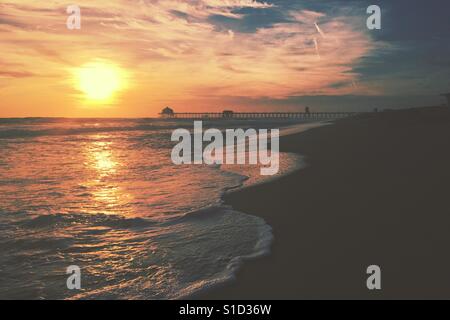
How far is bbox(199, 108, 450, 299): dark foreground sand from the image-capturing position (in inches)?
156

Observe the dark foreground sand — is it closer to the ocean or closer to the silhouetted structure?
the ocean

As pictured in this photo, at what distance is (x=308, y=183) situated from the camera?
952 centimetres

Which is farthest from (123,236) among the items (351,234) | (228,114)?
(228,114)

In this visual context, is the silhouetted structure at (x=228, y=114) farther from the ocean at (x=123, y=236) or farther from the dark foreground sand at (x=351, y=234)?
the dark foreground sand at (x=351, y=234)

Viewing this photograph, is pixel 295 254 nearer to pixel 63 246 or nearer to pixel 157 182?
pixel 63 246

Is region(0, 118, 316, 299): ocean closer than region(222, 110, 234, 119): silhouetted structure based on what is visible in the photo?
Yes

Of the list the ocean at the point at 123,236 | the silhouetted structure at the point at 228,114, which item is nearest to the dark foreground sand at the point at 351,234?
the ocean at the point at 123,236

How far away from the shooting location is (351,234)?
5457 millimetres

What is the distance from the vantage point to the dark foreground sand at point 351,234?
3957 millimetres

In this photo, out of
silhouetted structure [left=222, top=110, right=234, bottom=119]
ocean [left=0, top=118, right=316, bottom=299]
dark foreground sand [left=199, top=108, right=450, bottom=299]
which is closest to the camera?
dark foreground sand [left=199, top=108, right=450, bottom=299]

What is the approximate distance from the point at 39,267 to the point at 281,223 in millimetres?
3789

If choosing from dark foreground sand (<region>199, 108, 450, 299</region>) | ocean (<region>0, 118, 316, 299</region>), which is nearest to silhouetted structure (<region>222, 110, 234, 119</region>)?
ocean (<region>0, 118, 316, 299</region>)

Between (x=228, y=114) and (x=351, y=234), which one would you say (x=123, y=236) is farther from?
(x=228, y=114)
